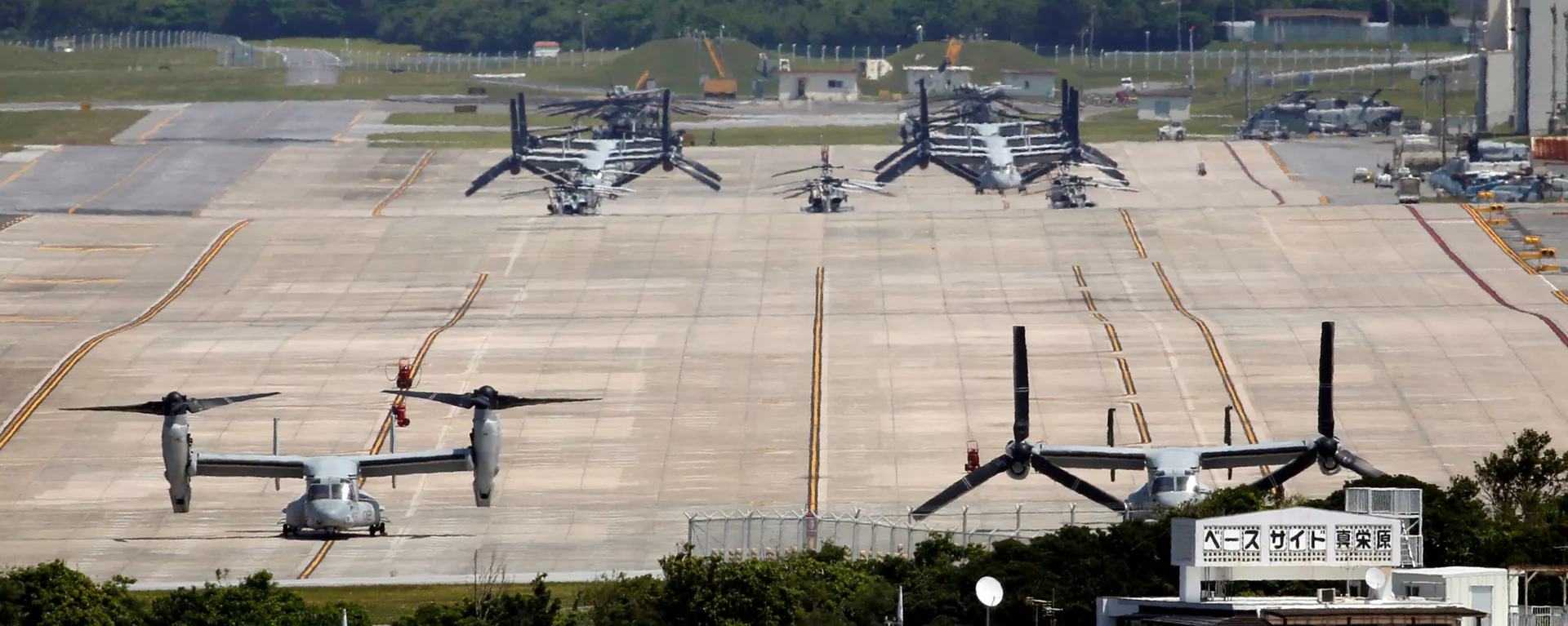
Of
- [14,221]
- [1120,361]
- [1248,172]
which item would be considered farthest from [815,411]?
[1248,172]

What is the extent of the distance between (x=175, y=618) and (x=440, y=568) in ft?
46.1

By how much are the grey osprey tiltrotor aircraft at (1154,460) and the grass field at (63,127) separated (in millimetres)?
111355

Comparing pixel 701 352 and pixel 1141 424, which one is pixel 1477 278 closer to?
pixel 1141 424

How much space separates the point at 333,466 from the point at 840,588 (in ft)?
56.6

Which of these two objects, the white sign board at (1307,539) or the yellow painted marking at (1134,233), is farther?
the yellow painted marking at (1134,233)

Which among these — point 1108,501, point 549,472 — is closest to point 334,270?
point 549,472

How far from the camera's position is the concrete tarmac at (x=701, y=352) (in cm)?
7594

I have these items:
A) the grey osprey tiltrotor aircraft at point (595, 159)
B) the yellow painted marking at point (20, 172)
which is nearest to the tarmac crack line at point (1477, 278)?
the grey osprey tiltrotor aircraft at point (595, 159)

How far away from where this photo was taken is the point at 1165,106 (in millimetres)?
194000

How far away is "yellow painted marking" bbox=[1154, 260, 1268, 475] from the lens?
82681 mm

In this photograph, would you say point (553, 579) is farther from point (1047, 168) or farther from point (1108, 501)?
point (1047, 168)

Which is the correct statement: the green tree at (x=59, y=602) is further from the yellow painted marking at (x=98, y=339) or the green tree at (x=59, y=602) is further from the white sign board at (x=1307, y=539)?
the yellow painted marking at (x=98, y=339)

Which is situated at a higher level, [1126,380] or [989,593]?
[989,593]

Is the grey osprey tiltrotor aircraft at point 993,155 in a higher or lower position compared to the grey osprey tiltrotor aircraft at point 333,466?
higher
